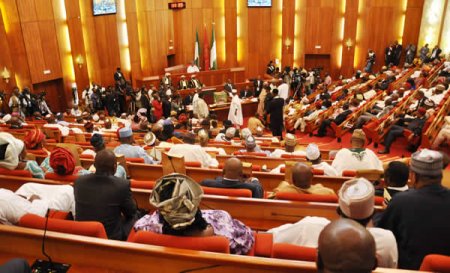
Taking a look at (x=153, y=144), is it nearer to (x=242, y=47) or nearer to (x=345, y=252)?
(x=345, y=252)

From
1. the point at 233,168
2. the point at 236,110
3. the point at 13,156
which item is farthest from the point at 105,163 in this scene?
the point at 236,110

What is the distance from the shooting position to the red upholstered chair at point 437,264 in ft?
5.55

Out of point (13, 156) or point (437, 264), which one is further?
point (13, 156)

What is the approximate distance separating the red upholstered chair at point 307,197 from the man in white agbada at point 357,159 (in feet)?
4.25

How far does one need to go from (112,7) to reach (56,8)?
1.93m

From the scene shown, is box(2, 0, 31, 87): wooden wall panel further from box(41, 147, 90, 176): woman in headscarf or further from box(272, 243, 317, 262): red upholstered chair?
box(272, 243, 317, 262): red upholstered chair

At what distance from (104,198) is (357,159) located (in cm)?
286

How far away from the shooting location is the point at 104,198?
2.52m

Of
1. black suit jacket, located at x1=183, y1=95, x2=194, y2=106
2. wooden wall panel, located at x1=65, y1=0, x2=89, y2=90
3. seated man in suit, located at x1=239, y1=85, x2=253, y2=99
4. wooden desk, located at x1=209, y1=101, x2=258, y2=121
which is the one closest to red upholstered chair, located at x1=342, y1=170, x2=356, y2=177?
wooden desk, located at x1=209, y1=101, x2=258, y2=121

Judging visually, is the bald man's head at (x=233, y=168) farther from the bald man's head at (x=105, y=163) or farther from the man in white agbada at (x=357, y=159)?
the man in white agbada at (x=357, y=159)

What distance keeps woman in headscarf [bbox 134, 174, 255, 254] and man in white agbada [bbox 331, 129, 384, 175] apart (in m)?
2.33

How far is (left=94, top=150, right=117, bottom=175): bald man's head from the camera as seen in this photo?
2.57 metres

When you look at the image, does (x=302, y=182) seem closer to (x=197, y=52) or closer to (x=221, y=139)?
(x=221, y=139)

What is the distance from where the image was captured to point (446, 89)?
9133 millimetres
